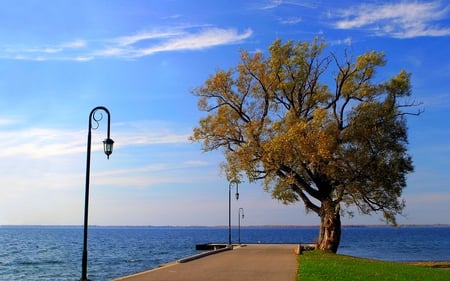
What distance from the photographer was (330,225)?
3778 cm

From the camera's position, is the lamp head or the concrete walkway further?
the concrete walkway

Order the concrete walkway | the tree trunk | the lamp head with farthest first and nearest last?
the tree trunk < the concrete walkway < the lamp head

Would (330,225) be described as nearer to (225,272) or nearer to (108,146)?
(225,272)

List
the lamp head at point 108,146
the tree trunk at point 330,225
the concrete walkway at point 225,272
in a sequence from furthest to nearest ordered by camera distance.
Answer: the tree trunk at point 330,225 < the concrete walkway at point 225,272 < the lamp head at point 108,146

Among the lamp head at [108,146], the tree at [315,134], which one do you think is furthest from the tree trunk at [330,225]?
the lamp head at [108,146]

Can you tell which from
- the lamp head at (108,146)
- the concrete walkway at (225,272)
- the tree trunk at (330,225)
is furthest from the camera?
the tree trunk at (330,225)

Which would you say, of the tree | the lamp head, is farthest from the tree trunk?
the lamp head

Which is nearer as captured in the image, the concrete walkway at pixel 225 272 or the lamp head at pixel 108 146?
the lamp head at pixel 108 146

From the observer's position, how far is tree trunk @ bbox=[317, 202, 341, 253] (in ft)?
123

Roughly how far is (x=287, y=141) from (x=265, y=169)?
3.74 m

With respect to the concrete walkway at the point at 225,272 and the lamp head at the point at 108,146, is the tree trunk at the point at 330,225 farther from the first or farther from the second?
the lamp head at the point at 108,146

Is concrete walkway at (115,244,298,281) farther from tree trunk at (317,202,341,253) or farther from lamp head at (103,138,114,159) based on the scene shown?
tree trunk at (317,202,341,253)

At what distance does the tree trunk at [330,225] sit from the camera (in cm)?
3738

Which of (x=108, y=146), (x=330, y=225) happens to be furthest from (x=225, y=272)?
(x=330, y=225)
